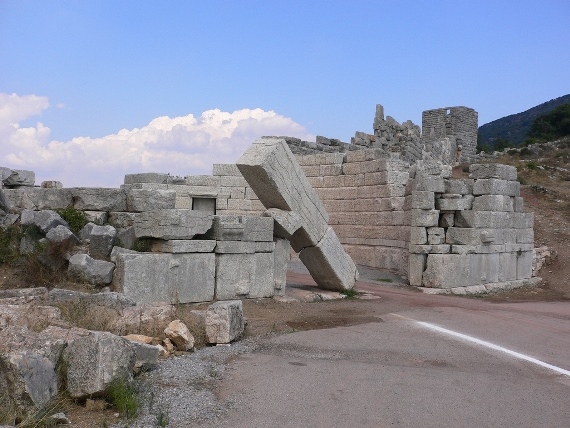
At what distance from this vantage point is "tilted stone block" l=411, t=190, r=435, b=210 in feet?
44.6

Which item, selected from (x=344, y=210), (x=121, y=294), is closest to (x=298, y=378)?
(x=121, y=294)

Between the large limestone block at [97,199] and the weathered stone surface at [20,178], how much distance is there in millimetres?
5121

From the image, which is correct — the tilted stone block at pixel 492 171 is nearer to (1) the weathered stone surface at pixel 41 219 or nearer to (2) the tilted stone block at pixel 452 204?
(2) the tilted stone block at pixel 452 204

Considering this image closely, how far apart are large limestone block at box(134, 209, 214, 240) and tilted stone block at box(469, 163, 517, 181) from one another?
784 cm

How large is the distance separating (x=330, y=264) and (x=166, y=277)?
344cm

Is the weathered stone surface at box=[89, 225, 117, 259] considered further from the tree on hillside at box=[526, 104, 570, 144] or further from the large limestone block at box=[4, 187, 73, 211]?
the tree on hillside at box=[526, 104, 570, 144]

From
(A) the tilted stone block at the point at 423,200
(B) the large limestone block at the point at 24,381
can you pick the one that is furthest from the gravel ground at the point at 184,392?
(A) the tilted stone block at the point at 423,200

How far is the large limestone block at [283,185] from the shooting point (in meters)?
9.45

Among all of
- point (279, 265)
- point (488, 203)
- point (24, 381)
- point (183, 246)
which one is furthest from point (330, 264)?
point (24, 381)

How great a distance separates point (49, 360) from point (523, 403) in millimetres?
3896

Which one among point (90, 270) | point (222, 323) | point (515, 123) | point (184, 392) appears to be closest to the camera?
point (184, 392)

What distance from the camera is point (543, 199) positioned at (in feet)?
74.9

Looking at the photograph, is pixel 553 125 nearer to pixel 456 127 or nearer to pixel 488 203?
pixel 456 127

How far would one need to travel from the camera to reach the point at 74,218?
9.25 meters
